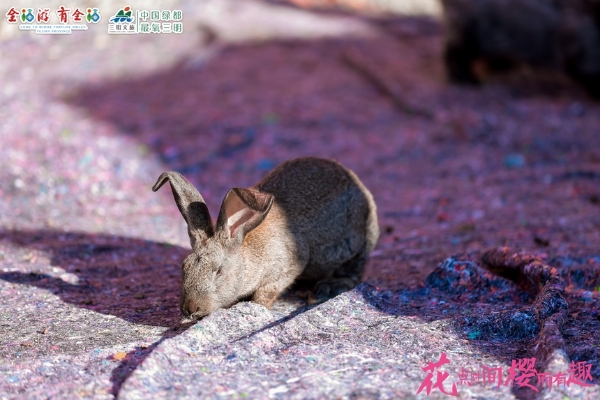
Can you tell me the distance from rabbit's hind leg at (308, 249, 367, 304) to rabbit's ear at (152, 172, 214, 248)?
1030mm

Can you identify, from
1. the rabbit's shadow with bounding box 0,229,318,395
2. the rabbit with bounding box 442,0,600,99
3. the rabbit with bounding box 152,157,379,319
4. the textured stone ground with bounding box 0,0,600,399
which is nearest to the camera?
the textured stone ground with bounding box 0,0,600,399

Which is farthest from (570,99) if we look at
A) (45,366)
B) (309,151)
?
(45,366)

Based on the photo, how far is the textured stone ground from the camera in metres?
3.94

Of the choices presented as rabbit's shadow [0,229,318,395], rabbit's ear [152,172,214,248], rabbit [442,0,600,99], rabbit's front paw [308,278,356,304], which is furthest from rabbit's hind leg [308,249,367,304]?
rabbit [442,0,600,99]

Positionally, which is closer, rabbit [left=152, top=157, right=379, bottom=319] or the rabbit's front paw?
rabbit [left=152, top=157, right=379, bottom=319]

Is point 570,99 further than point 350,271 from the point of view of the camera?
Yes

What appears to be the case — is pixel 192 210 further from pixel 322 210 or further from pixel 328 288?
pixel 328 288

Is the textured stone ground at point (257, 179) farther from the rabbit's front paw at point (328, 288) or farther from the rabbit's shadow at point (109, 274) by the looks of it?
the rabbit's front paw at point (328, 288)

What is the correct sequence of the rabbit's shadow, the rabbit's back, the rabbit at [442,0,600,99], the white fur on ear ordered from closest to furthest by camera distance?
the white fur on ear → the rabbit's shadow → the rabbit's back → the rabbit at [442,0,600,99]

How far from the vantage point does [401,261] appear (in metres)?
6.18

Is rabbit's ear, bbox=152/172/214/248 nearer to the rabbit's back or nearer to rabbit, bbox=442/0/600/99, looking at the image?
the rabbit's back

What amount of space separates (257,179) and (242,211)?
3655 mm

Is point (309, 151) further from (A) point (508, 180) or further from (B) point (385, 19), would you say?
(B) point (385, 19)

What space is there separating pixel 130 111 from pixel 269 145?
2046 mm
